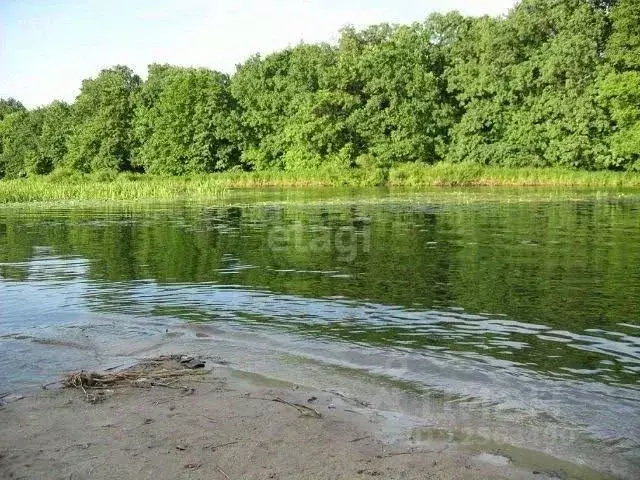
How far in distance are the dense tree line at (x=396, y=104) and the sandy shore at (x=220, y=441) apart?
61.3 m

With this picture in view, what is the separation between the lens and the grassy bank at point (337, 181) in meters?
56.7

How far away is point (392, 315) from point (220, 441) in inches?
244

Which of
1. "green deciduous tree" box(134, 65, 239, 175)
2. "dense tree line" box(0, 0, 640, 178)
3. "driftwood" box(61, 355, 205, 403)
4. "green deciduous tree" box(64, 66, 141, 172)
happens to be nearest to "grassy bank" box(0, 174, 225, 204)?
"dense tree line" box(0, 0, 640, 178)

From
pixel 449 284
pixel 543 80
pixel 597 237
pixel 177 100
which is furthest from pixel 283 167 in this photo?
pixel 449 284

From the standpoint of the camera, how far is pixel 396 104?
78.4 m

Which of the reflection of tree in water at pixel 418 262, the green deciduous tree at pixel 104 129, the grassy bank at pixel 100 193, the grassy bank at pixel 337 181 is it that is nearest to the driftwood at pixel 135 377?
the reflection of tree in water at pixel 418 262

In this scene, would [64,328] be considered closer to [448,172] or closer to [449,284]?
[449,284]

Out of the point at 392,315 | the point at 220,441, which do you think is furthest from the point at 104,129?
the point at 220,441

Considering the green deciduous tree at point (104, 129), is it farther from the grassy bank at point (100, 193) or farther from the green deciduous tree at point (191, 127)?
the grassy bank at point (100, 193)

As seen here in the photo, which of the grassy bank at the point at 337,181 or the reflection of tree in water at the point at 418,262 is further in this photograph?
the grassy bank at the point at 337,181

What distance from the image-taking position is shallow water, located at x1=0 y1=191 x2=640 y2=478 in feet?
25.0

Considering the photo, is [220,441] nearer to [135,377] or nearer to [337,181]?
[135,377]

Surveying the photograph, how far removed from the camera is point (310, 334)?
35.9ft

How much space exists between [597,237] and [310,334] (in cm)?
1454
